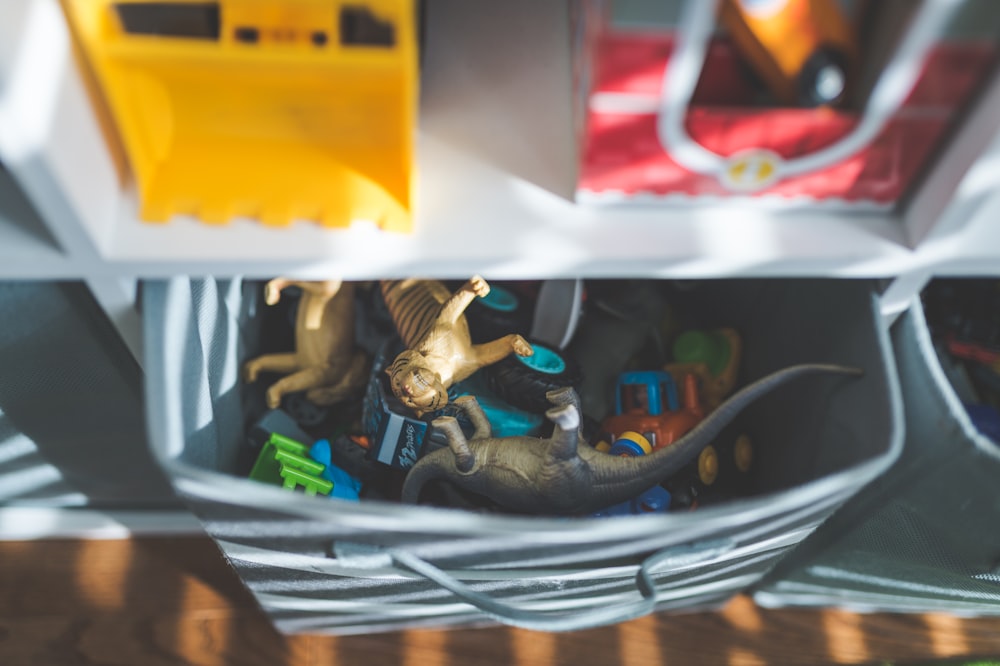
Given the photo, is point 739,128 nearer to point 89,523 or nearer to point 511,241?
point 511,241

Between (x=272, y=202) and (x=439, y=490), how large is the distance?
320mm

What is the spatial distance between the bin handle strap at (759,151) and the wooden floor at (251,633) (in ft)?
1.95

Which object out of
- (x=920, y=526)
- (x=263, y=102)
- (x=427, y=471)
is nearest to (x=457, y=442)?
(x=427, y=471)

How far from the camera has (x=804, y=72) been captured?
541 mm

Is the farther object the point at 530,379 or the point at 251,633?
the point at 251,633

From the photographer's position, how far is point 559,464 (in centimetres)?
68

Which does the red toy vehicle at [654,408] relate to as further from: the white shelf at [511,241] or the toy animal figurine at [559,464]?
the white shelf at [511,241]

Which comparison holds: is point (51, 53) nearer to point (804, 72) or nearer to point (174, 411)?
point (174, 411)

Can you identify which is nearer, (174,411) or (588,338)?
(174,411)

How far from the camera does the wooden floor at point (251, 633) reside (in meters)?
0.96

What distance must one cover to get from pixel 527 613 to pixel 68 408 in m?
0.45

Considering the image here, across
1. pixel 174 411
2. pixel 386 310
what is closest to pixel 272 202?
pixel 174 411

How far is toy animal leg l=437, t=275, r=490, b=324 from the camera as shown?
27.3 inches

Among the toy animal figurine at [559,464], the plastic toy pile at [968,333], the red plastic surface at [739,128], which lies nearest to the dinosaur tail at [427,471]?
the toy animal figurine at [559,464]
